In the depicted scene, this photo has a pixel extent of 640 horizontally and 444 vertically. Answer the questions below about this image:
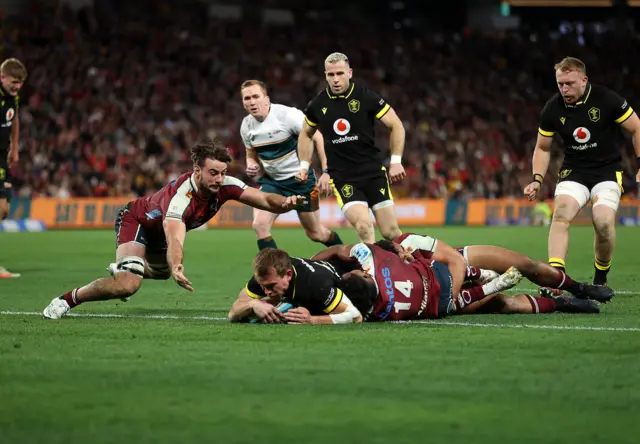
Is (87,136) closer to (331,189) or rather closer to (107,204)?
(107,204)

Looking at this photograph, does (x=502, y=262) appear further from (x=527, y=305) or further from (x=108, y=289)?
(x=108, y=289)

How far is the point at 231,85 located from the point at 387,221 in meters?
25.3

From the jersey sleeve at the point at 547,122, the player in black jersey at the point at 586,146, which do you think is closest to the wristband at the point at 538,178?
the player in black jersey at the point at 586,146

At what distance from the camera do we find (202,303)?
11.0 meters

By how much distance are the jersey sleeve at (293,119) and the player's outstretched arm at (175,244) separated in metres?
4.25

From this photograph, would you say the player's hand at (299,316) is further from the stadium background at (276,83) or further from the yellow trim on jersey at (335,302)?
the stadium background at (276,83)

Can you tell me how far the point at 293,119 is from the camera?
1363 cm

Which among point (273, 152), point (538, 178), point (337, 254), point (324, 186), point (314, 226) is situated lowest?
point (337, 254)

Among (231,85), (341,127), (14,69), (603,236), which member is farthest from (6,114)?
(231,85)

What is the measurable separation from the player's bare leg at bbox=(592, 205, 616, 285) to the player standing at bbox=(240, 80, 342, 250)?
11.2 feet

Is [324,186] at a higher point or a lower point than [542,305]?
higher

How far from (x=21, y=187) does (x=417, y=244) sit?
23745 millimetres

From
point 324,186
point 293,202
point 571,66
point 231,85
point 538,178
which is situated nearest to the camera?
point 293,202

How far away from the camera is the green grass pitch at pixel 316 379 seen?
4.74 m
